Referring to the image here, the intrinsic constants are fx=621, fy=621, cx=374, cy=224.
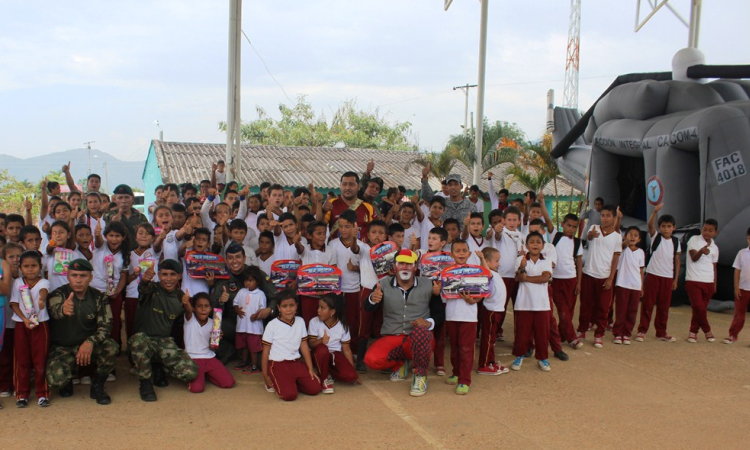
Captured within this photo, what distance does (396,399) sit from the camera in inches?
198

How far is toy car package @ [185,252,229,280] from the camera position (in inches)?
221

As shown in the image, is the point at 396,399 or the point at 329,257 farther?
the point at 329,257

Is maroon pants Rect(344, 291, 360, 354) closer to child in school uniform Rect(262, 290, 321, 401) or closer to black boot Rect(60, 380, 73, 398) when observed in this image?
child in school uniform Rect(262, 290, 321, 401)

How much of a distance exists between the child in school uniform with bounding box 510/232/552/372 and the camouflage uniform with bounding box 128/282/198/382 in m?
2.99

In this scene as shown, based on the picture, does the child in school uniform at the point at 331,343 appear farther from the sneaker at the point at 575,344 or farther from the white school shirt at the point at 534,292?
the sneaker at the point at 575,344

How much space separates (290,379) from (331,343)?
555 millimetres

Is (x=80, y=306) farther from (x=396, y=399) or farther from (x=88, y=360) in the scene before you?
(x=396, y=399)

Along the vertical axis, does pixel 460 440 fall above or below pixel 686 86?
below

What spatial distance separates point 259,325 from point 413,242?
5.33 feet

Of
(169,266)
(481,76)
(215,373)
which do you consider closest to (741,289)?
(215,373)

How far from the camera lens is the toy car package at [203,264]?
5.61 m

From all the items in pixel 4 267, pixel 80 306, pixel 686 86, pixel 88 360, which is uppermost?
pixel 686 86

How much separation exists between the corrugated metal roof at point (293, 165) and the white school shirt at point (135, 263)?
38.4ft

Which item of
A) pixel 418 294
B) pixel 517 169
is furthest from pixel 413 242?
pixel 517 169
